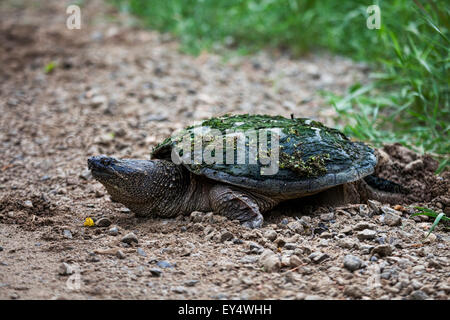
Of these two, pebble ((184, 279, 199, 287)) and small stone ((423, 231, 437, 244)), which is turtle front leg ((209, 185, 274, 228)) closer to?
pebble ((184, 279, 199, 287))

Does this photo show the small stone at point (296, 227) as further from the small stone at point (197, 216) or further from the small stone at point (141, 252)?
the small stone at point (141, 252)

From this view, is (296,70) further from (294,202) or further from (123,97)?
(294,202)

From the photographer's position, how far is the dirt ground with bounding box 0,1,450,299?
232 centimetres

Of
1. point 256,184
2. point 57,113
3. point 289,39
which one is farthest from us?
point 289,39

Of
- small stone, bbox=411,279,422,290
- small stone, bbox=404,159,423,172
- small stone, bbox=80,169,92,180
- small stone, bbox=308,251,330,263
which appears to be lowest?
small stone, bbox=411,279,422,290

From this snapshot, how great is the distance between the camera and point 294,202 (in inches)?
128

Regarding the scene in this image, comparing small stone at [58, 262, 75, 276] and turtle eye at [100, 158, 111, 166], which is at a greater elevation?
turtle eye at [100, 158, 111, 166]

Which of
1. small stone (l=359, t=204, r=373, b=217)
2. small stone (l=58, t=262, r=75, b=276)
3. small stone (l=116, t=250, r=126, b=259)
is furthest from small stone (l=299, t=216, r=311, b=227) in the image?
small stone (l=58, t=262, r=75, b=276)

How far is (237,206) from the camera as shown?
2.98 meters

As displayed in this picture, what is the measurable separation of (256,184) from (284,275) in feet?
2.30

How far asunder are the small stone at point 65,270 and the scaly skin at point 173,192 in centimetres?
70

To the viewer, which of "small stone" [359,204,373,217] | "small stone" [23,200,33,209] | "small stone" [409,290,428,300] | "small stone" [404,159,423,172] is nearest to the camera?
"small stone" [409,290,428,300]

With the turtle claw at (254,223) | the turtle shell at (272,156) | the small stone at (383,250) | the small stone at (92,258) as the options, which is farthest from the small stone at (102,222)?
the small stone at (383,250)
